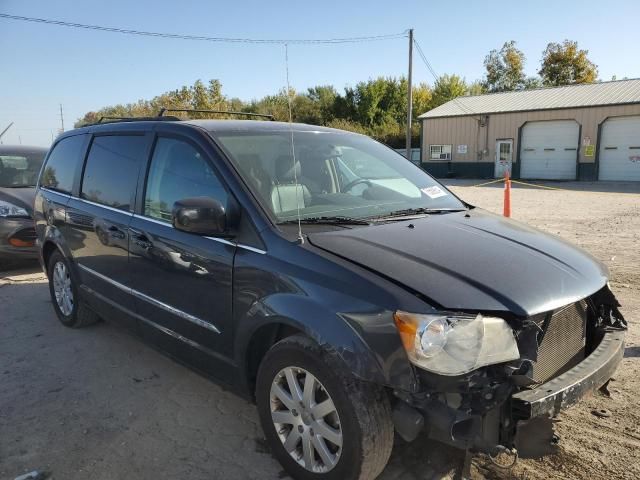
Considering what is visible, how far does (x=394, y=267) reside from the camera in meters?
2.33

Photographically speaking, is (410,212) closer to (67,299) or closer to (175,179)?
(175,179)

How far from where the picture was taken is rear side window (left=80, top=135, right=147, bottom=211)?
3.69 meters

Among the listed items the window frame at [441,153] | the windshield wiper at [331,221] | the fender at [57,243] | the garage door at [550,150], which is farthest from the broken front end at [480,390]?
the window frame at [441,153]

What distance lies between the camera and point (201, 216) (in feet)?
8.82

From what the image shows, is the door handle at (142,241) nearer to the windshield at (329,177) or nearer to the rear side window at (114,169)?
the rear side window at (114,169)

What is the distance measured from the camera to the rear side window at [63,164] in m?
4.62

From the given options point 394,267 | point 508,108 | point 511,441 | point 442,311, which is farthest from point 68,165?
point 508,108

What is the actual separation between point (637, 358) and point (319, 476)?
2836 millimetres

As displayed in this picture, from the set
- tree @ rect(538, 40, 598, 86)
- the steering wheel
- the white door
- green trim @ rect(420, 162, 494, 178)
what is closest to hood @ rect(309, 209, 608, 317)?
the steering wheel

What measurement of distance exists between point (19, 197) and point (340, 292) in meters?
6.52

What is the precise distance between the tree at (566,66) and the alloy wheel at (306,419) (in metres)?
51.2

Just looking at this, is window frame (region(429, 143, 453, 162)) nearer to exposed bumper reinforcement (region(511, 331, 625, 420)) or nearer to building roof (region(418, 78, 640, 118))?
building roof (region(418, 78, 640, 118))

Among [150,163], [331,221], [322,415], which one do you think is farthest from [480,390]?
[150,163]

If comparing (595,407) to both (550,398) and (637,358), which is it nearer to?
(637,358)
